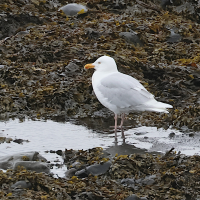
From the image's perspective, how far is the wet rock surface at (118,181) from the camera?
4.14 metres

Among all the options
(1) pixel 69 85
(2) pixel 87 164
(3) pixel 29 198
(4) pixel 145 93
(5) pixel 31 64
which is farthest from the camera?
(5) pixel 31 64

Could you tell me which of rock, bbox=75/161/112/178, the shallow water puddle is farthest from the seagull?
rock, bbox=75/161/112/178

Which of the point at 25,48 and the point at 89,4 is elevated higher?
the point at 89,4

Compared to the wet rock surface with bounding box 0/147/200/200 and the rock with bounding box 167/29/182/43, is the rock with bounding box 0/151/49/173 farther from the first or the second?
the rock with bounding box 167/29/182/43

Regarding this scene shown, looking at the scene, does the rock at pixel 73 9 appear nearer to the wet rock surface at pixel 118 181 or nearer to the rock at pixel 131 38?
the rock at pixel 131 38

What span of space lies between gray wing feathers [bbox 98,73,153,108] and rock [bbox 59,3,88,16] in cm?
355

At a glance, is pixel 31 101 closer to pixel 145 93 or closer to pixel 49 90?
pixel 49 90

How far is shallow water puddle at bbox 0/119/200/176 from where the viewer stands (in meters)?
5.59

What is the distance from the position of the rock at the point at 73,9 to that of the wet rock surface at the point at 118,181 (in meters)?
5.16

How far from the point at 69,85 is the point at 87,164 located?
2695 mm

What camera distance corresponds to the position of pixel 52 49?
8.02m

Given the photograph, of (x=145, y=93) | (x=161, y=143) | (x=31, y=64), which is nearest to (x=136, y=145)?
(x=161, y=143)

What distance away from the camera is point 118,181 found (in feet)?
15.0

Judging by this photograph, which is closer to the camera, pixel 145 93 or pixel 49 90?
pixel 145 93
